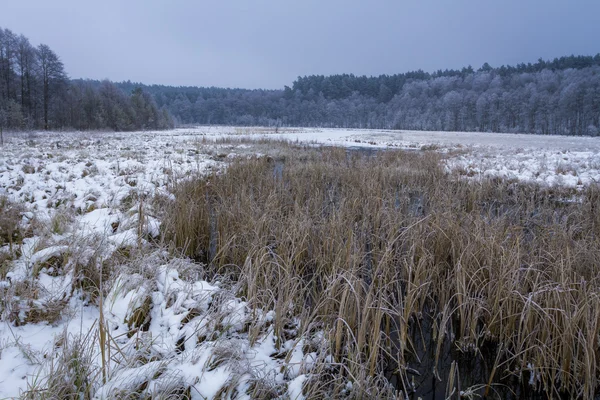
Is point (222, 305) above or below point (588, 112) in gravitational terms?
below

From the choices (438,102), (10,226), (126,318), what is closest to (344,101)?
(438,102)

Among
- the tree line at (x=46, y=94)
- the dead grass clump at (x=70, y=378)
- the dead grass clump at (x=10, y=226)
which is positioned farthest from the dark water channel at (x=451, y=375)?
the tree line at (x=46, y=94)

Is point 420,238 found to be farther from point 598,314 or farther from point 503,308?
point 598,314

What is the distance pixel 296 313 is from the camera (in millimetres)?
3090

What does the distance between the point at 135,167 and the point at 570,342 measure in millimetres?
9648

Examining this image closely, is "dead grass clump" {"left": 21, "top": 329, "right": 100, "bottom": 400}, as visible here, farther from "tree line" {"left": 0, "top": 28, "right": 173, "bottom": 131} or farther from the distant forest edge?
"tree line" {"left": 0, "top": 28, "right": 173, "bottom": 131}

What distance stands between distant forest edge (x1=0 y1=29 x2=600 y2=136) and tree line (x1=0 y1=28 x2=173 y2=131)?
11cm

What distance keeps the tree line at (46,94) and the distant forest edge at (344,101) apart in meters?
0.11

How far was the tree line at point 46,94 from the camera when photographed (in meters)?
37.7

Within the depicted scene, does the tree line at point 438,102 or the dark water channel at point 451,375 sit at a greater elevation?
the tree line at point 438,102

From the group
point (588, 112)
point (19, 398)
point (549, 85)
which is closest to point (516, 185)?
point (19, 398)

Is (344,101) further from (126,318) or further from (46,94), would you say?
(126,318)

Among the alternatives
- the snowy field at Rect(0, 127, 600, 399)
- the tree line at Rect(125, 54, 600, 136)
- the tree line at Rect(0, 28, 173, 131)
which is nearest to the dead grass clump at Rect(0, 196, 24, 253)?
the snowy field at Rect(0, 127, 600, 399)

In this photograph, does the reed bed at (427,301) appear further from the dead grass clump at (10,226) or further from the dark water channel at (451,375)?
the dead grass clump at (10,226)
